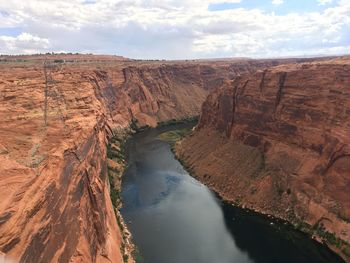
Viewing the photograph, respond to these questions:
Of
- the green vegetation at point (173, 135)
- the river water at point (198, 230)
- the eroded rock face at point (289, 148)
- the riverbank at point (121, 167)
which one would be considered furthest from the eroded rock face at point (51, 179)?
the green vegetation at point (173, 135)

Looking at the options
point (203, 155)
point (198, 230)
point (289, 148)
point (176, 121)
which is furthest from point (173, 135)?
point (198, 230)

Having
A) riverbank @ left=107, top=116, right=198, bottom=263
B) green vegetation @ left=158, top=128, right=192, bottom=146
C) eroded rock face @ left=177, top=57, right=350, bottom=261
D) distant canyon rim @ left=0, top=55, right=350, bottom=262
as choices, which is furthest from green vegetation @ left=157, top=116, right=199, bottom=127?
eroded rock face @ left=177, top=57, right=350, bottom=261

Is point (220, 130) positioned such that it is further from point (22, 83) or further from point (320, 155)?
point (22, 83)

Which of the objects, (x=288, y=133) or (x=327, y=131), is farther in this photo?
(x=288, y=133)

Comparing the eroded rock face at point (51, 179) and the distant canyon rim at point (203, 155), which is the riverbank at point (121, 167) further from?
the eroded rock face at point (51, 179)

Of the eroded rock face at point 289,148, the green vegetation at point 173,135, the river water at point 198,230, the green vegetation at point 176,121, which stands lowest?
the green vegetation at point 176,121

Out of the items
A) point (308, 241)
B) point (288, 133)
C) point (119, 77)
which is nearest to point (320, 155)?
point (288, 133)

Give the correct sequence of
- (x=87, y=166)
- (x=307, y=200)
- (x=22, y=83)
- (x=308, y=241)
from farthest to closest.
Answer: (x=307, y=200), (x=308, y=241), (x=22, y=83), (x=87, y=166)
